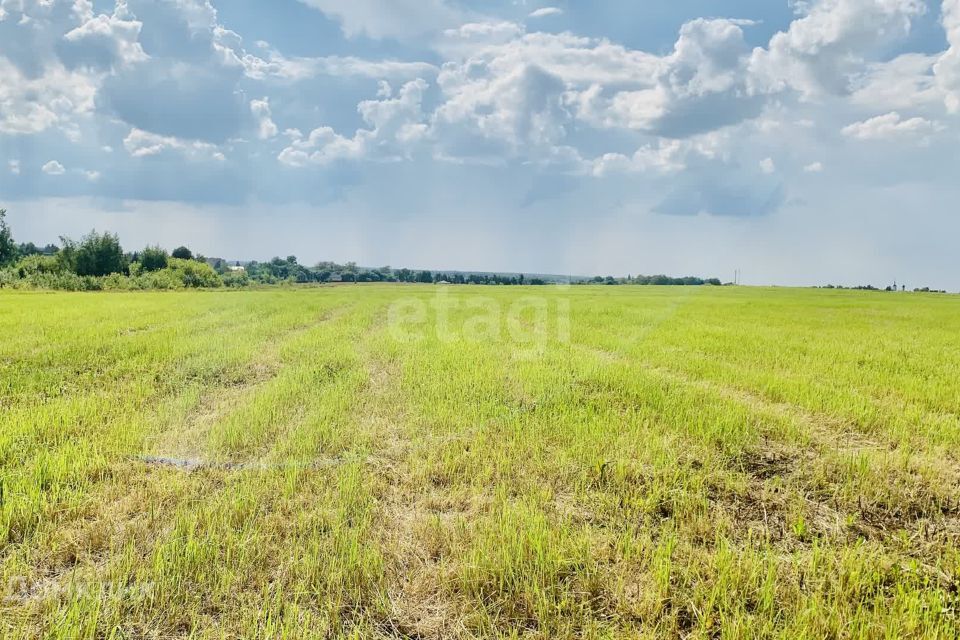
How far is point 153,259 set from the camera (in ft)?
270

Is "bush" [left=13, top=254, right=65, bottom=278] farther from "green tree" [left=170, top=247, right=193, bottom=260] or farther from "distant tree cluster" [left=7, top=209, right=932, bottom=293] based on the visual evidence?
"green tree" [left=170, top=247, right=193, bottom=260]

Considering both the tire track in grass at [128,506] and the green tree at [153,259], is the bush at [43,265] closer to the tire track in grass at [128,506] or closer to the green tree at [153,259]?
the green tree at [153,259]

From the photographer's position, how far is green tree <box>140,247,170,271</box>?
81.4 metres

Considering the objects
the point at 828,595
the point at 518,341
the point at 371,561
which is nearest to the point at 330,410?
the point at 371,561

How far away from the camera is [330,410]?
5801 mm

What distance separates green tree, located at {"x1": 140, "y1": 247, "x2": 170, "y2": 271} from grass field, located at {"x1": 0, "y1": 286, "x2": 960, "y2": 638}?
293ft

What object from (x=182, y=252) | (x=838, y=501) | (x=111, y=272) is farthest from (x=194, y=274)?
(x=838, y=501)

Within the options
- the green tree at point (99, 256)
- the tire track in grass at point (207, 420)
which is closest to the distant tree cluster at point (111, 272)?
the green tree at point (99, 256)

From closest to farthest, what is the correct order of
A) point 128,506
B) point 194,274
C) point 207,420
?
point 128,506
point 207,420
point 194,274

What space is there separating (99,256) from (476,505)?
290 feet

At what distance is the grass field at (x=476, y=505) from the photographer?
2.56 metres

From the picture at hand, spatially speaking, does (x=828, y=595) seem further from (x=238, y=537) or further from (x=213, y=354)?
(x=213, y=354)

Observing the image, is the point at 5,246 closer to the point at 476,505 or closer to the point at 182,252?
the point at 182,252

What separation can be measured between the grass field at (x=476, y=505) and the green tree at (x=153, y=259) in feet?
293
